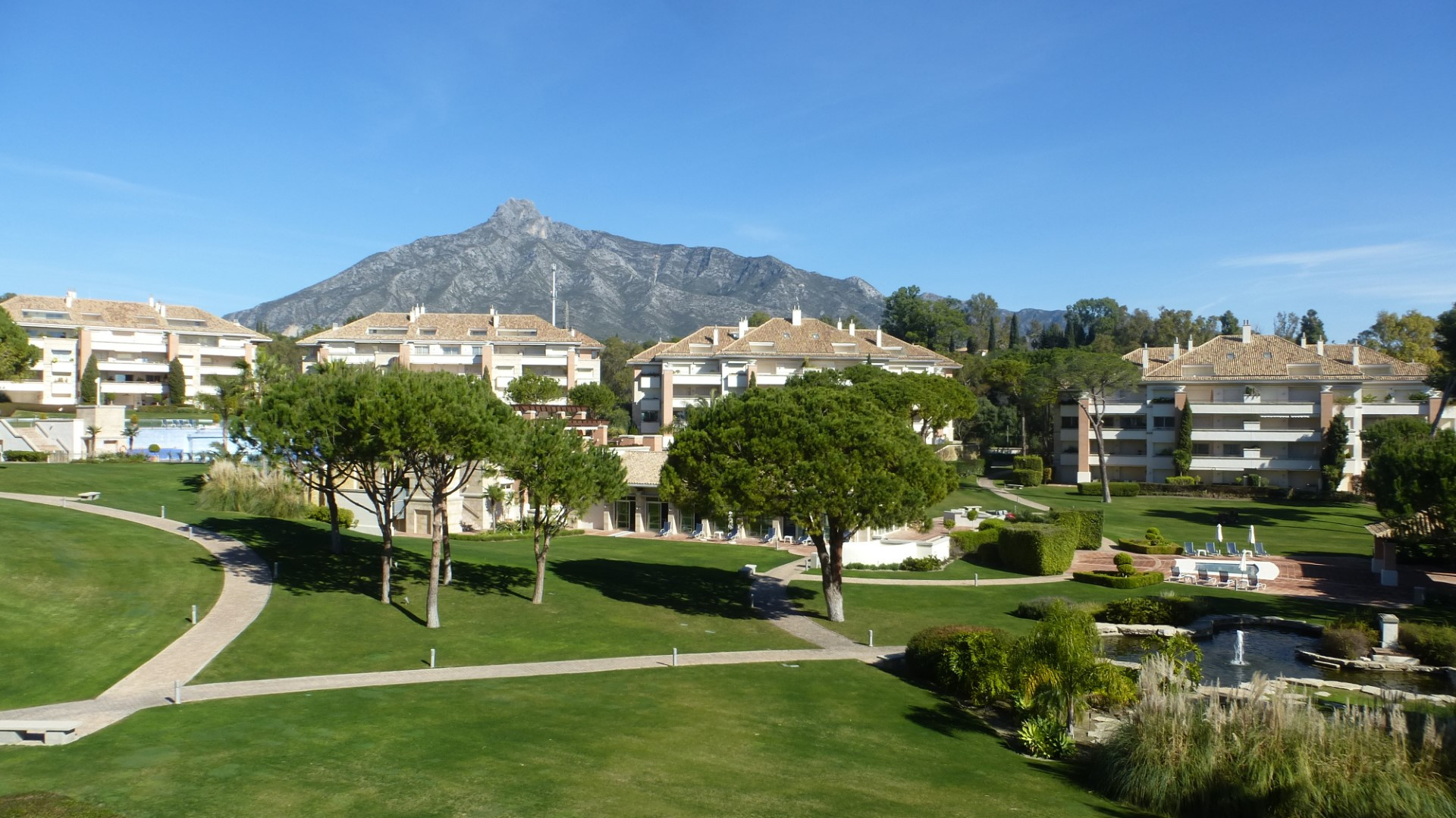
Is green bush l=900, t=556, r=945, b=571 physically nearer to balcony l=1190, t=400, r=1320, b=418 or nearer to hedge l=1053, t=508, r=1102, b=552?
hedge l=1053, t=508, r=1102, b=552

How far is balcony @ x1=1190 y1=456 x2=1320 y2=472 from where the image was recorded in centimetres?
7812

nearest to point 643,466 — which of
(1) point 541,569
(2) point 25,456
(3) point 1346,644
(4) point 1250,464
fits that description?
(1) point 541,569

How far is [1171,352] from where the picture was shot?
9075cm

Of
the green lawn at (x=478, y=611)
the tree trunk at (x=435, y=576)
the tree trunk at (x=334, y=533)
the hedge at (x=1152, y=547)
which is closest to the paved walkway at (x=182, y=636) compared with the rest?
the green lawn at (x=478, y=611)

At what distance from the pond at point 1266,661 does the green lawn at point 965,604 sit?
2.71 metres

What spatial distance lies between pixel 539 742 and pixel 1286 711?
569 inches

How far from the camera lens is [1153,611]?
1328 inches

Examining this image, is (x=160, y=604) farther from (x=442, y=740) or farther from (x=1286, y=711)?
(x=1286, y=711)

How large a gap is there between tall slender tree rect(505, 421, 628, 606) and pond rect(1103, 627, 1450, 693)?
59.6ft

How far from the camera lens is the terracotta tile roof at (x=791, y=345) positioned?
302 feet

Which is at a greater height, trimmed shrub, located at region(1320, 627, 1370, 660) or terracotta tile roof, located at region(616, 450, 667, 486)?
terracotta tile roof, located at region(616, 450, 667, 486)

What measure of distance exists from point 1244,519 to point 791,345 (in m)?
44.4

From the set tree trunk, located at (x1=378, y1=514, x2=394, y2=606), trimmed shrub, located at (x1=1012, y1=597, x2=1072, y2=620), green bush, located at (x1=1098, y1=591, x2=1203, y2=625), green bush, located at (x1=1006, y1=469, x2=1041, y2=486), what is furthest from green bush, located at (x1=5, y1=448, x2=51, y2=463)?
green bush, located at (x1=1006, y1=469, x2=1041, y2=486)

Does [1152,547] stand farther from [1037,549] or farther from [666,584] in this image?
[666,584]
